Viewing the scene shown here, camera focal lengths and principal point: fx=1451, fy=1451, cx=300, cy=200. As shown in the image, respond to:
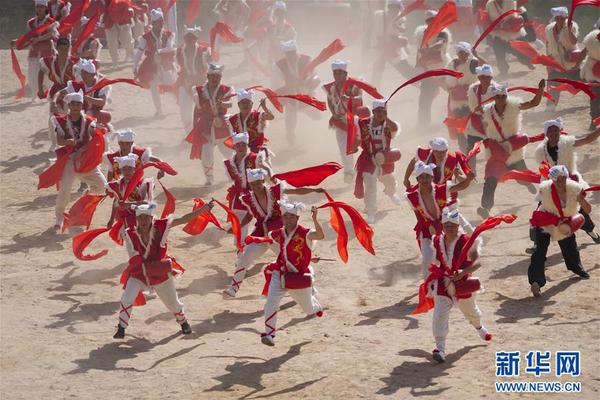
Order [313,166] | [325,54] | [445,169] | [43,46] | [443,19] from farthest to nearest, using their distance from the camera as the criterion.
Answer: [43,46] < [325,54] < [443,19] < [313,166] < [445,169]

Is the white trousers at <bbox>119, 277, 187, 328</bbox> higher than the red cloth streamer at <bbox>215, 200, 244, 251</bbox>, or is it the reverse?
the red cloth streamer at <bbox>215, 200, 244, 251</bbox>

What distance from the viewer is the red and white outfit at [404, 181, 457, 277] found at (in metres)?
15.7

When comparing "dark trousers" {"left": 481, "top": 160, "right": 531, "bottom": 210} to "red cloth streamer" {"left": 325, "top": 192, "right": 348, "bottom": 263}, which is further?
"dark trousers" {"left": 481, "top": 160, "right": 531, "bottom": 210}

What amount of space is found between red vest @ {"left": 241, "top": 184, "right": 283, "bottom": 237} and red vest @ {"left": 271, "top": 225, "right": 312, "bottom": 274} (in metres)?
1.41

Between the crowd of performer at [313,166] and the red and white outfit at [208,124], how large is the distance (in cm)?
2

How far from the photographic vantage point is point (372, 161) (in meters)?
18.8

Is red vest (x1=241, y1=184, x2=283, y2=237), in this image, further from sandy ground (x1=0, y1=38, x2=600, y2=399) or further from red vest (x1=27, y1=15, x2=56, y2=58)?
red vest (x1=27, y1=15, x2=56, y2=58)

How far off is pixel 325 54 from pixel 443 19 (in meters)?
2.07

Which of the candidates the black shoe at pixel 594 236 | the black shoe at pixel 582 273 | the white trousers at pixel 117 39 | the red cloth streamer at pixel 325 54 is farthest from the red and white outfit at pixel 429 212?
the white trousers at pixel 117 39

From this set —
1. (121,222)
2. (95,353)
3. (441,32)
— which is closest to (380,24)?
(441,32)

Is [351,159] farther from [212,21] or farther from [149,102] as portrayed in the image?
[212,21]

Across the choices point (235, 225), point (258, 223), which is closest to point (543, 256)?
point (258, 223)

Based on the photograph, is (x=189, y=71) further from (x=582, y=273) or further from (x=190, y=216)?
(x=582, y=273)

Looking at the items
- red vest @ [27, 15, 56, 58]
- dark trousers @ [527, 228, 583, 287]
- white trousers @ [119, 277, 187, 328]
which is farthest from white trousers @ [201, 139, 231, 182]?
dark trousers @ [527, 228, 583, 287]
